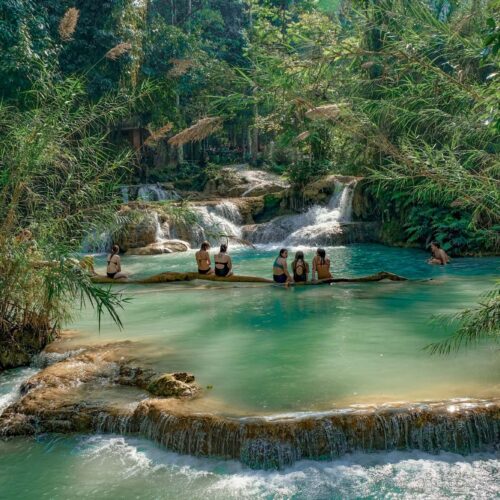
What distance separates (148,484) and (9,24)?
18.1 metres

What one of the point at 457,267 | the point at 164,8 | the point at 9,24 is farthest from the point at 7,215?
the point at 164,8

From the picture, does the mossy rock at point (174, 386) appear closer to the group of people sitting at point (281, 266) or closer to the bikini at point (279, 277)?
the group of people sitting at point (281, 266)

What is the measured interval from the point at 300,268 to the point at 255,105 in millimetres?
13077

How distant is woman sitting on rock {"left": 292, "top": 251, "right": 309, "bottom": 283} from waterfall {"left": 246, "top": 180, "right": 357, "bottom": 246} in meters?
8.22

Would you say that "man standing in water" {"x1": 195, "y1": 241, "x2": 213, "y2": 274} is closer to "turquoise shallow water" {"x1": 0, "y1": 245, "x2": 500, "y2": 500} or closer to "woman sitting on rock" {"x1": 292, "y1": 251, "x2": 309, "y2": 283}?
"turquoise shallow water" {"x1": 0, "y1": 245, "x2": 500, "y2": 500}

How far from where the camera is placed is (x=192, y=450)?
6.14 m

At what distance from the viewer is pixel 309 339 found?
9.38 m

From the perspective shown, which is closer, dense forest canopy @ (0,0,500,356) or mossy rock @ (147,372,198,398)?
dense forest canopy @ (0,0,500,356)

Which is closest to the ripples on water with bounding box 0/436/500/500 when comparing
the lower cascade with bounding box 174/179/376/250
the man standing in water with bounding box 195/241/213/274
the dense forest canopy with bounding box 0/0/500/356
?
the dense forest canopy with bounding box 0/0/500/356

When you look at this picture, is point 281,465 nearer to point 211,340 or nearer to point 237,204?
point 211,340

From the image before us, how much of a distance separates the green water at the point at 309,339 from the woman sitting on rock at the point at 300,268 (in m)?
0.31

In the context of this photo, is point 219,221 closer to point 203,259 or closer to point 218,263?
point 203,259

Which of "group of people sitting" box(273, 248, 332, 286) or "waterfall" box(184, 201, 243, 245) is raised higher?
"waterfall" box(184, 201, 243, 245)

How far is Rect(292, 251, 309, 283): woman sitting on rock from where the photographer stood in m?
13.2
